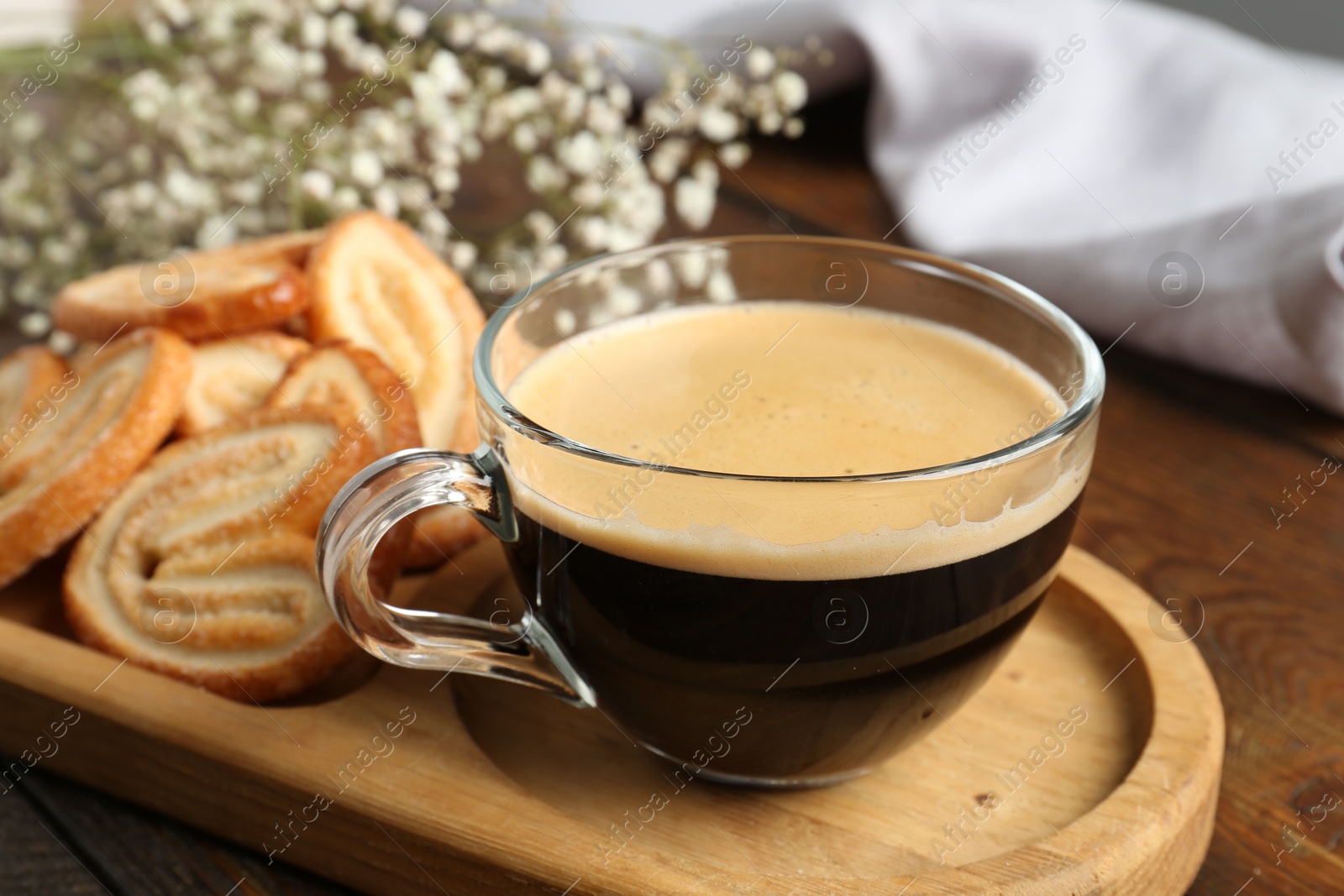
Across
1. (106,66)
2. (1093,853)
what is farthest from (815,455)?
(106,66)

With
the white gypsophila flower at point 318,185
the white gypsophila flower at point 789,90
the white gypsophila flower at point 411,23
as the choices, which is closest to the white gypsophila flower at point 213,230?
the white gypsophila flower at point 318,185

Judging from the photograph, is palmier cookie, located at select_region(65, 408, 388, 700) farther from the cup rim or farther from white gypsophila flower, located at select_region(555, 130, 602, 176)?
white gypsophila flower, located at select_region(555, 130, 602, 176)

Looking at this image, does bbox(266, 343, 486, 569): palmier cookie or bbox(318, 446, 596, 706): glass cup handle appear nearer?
bbox(318, 446, 596, 706): glass cup handle

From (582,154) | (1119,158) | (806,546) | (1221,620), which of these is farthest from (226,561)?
(1119,158)

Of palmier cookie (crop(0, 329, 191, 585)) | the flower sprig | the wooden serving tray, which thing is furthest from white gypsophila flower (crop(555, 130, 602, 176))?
the wooden serving tray

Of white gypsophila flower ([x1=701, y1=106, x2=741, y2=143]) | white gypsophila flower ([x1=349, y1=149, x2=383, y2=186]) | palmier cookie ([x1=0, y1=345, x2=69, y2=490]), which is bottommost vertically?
white gypsophila flower ([x1=701, y1=106, x2=741, y2=143])

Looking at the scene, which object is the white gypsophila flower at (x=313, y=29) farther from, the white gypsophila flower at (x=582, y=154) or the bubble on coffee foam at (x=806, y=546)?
the bubble on coffee foam at (x=806, y=546)

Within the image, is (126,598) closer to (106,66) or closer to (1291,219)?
(1291,219)

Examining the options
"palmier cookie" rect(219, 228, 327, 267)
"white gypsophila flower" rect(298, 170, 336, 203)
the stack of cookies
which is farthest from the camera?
"white gypsophila flower" rect(298, 170, 336, 203)

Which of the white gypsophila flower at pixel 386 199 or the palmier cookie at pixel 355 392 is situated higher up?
the palmier cookie at pixel 355 392

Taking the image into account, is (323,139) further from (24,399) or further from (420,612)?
(420,612)
